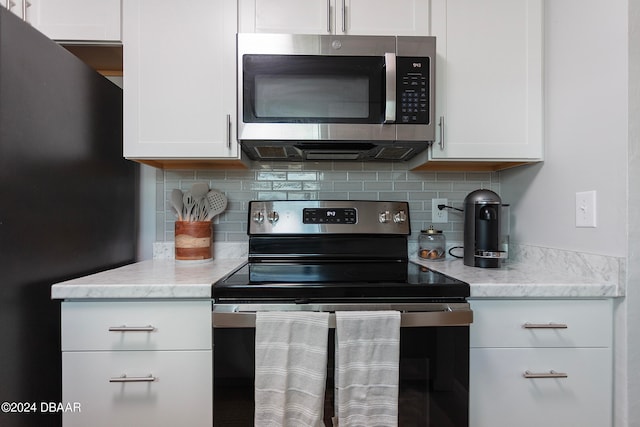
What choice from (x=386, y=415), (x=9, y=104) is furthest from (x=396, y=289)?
(x=9, y=104)

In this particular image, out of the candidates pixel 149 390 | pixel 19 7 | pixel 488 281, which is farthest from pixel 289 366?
pixel 19 7

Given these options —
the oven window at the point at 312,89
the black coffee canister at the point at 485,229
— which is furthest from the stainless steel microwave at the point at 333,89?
the black coffee canister at the point at 485,229

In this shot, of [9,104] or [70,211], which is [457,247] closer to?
[70,211]

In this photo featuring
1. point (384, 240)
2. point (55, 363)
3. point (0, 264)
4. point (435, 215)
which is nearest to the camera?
point (0, 264)

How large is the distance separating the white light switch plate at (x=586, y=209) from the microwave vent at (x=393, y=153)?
2.13ft

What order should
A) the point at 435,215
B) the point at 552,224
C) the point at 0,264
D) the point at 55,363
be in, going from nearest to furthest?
1. the point at 0,264
2. the point at 55,363
3. the point at 552,224
4. the point at 435,215

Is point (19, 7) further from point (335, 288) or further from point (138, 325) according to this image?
point (335, 288)

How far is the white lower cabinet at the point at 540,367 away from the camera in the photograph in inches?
41.9

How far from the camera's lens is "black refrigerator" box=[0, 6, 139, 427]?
3.16 feet

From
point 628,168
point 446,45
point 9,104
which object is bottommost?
point 628,168

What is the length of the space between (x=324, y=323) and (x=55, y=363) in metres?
0.97

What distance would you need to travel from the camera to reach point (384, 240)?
5.22ft

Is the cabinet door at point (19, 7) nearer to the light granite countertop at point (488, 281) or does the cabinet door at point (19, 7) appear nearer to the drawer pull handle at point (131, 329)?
the light granite countertop at point (488, 281)

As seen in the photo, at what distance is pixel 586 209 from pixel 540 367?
0.56m
